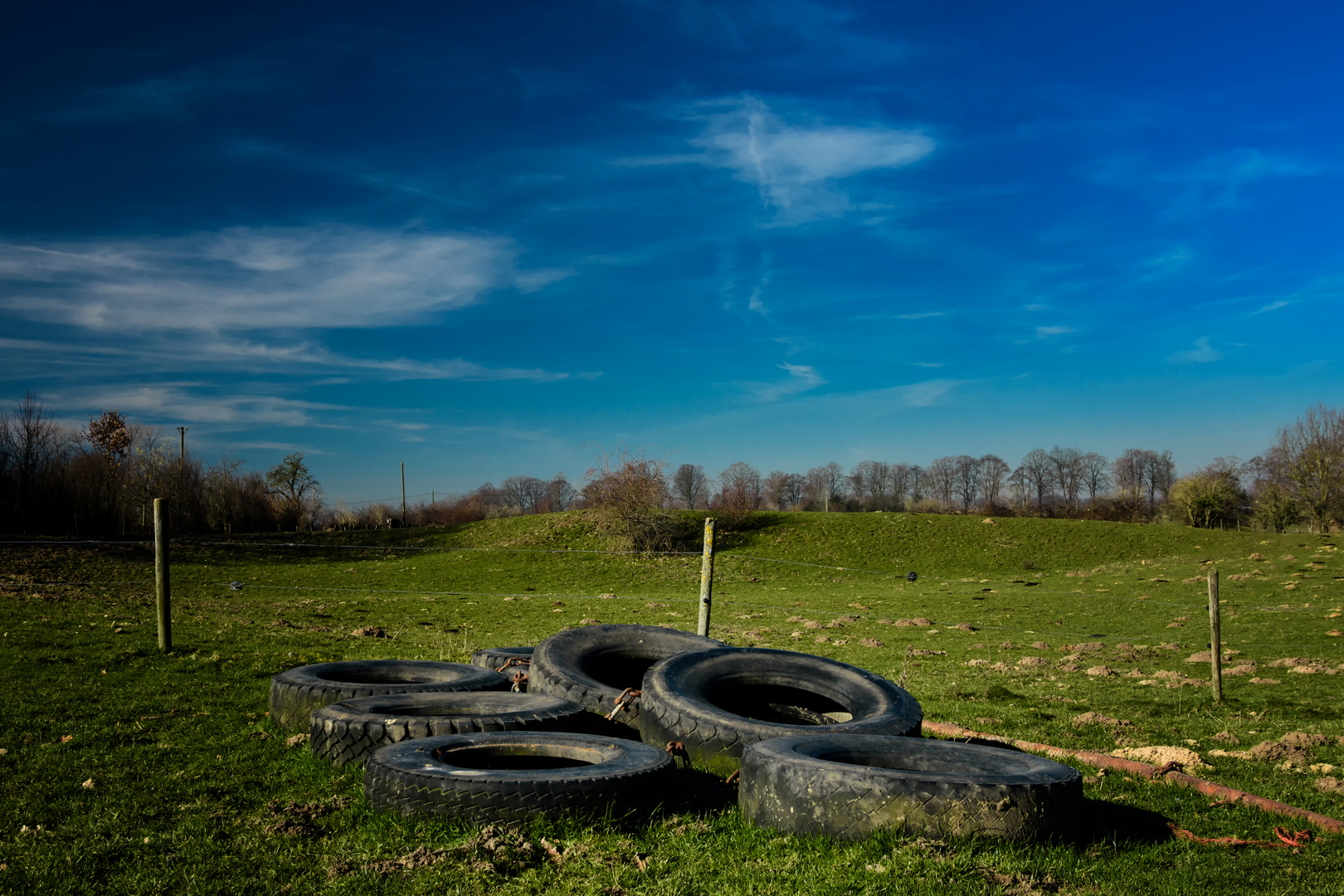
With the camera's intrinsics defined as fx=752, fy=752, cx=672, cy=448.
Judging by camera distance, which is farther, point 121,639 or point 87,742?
point 121,639

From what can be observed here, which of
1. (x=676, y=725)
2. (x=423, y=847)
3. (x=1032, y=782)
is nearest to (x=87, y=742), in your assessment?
(x=423, y=847)

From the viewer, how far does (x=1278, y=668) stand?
474 inches

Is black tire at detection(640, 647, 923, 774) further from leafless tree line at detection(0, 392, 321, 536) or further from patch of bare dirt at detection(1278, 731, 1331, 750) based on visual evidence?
leafless tree line at detection(0, 392, 321, 536)

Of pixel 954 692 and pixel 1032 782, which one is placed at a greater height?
pixel 1032 782

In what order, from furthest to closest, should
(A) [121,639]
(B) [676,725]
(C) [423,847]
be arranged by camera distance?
(A) [121,639], (B) [676,725], (C) [423,847]

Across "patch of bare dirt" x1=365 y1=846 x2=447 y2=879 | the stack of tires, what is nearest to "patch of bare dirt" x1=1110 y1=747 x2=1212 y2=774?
the stack of tires

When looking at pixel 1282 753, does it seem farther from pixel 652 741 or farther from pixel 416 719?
pixel 416 719

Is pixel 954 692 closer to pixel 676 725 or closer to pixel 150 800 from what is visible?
pixel 676 725

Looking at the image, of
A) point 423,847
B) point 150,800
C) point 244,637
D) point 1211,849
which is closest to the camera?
point 423,847

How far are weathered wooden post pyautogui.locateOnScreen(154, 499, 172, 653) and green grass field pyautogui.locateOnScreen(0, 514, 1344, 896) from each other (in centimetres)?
31

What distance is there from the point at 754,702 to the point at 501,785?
3.60 meters

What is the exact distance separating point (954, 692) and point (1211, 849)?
19.1 feet

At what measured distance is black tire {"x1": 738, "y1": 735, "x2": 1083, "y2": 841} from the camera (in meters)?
3.91

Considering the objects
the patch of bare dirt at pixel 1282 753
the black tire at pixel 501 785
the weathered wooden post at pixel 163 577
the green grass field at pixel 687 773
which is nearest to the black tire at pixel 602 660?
the green grass field at pixel 687 773
